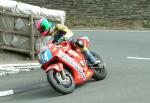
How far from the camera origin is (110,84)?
1105cm

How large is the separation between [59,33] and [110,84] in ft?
4.75

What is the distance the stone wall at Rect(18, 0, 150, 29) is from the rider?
12.4m

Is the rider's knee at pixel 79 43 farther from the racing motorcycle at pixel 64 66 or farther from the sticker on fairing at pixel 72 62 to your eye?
the sticker on fairing at pixel 72 62

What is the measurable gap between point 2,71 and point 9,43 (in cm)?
208

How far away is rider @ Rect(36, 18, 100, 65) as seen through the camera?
10609 millimetres

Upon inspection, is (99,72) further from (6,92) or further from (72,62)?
(6,92)

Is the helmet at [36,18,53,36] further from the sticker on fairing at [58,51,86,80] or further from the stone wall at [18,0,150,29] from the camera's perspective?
the stone wall at [18,0,150,29]

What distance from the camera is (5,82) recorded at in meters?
12.2

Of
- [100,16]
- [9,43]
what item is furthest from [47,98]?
[100,16]

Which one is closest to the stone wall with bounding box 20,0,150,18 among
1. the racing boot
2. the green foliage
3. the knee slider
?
the green foliage

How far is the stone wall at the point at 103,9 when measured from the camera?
23969mm

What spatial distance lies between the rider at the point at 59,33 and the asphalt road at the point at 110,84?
1.97 feet

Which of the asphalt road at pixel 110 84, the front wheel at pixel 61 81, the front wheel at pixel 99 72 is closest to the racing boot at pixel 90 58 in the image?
the front wheel at pixel 99 72

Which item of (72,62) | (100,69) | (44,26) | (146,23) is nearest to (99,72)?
(100,69)
